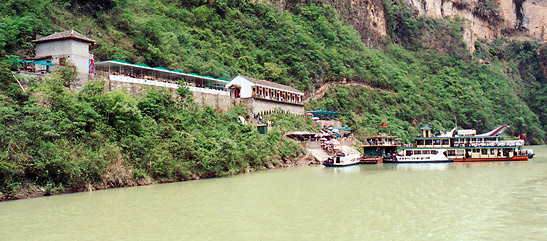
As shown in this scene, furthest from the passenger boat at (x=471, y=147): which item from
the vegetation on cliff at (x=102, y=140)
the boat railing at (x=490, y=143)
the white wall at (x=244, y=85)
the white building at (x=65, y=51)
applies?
the white building at (x=65, y=51)

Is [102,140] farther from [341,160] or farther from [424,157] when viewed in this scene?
[424,157]

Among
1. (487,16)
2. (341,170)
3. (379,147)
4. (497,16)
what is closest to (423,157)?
(379,147)

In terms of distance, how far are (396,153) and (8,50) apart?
32739 mm

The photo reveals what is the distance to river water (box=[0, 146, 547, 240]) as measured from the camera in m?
12.7

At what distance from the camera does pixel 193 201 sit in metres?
18.4

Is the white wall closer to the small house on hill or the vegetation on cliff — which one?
the small house on hill

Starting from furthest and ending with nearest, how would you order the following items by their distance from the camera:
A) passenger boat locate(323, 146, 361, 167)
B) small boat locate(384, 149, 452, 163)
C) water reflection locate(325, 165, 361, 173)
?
small boat locate(384, 149, 452, 163), passenger boat locate(323, 146, 361, 167), water reflection locate(325, 165, 361, 173)

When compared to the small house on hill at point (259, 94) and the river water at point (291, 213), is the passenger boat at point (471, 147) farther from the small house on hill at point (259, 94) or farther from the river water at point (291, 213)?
the river water at point (291, 213)

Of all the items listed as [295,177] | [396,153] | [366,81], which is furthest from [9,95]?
[366,81]

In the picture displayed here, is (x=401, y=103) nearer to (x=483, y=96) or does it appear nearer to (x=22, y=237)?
(x=483, y=96)

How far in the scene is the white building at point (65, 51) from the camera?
89.6 feet

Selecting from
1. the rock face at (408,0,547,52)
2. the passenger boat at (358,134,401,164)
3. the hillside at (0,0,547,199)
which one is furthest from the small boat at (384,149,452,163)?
the rock face at (408,0,547,52)

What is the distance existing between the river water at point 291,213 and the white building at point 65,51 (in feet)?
31.4

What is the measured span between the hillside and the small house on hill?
2527mm
